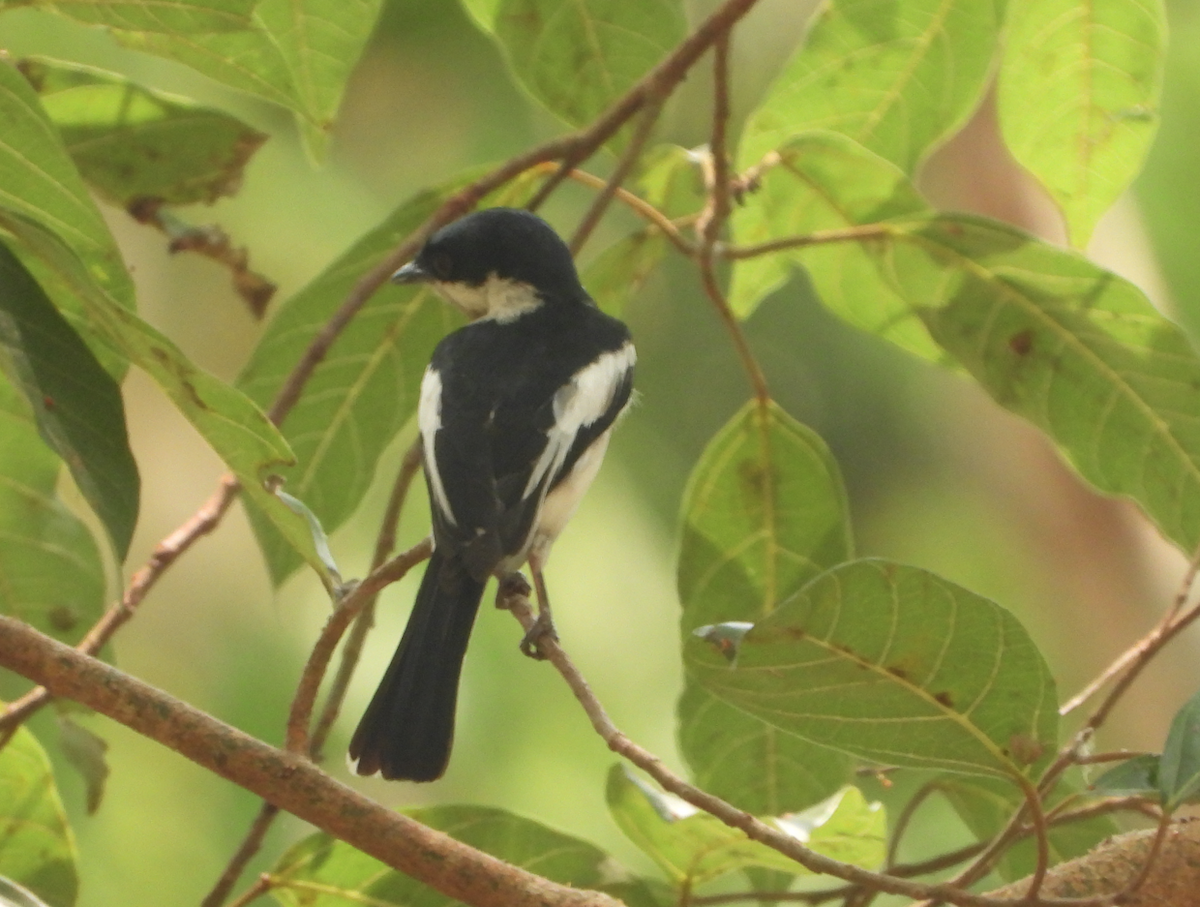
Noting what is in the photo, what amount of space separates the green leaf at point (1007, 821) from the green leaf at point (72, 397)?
1.35 m

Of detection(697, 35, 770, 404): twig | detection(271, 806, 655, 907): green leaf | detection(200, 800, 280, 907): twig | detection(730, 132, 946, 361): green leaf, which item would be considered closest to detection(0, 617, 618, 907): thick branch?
detection(200, 800, 280, 907): twig

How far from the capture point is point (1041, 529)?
6.82 m

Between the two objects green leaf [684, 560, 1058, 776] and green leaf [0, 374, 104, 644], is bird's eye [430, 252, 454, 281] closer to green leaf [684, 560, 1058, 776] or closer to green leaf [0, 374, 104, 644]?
green leaf [0, 374, 104, 644]

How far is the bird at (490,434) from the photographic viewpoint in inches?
95.4

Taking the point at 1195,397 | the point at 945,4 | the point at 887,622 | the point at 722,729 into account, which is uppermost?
the point at 945,4

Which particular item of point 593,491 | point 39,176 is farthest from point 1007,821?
point 593,491

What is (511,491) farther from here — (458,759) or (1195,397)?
(458,759)

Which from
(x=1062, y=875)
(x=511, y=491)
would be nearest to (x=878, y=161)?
(x=511, y=491)

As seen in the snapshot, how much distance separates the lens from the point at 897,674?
1.87 meters

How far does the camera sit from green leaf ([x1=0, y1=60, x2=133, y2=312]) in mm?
1935

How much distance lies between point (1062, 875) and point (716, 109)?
55.8 inches

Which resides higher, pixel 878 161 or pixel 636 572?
pixel 878 161

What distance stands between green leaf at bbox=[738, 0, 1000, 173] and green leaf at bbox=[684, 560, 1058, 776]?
1278mm

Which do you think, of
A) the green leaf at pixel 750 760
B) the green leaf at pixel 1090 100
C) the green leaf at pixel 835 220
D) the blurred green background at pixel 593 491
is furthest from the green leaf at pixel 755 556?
the blurred green background at pixel 593 491
